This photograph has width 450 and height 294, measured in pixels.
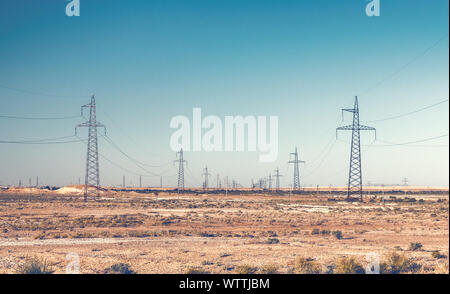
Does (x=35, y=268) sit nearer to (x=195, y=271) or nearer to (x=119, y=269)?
(x=119, y=269)

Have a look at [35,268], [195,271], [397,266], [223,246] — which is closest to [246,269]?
[195,271]

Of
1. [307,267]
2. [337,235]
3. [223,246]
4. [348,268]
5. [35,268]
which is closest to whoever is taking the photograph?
[348,268]

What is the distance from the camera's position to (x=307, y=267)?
15.6 meters

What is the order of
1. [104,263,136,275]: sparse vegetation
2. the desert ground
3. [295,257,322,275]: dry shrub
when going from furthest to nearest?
1. the desert ground
2. [104,263,136,275]: sparse vegetation
3. [295,257,322,275]: dry shrub

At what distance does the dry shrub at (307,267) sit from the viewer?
15.1 m

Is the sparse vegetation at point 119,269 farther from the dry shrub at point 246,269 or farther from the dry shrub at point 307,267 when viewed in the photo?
the dry shrub at point 307,267

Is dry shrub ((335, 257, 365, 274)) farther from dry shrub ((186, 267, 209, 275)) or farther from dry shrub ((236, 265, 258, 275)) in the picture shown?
dry shrub ((186, 267, 209, 275))

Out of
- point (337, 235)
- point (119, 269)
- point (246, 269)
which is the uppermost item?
point (246, 269)

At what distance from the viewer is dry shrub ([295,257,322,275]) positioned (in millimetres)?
15109

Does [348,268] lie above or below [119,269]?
above

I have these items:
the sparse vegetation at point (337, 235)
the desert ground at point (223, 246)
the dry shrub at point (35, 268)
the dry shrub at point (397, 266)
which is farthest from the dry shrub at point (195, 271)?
the sparse vegetation at point (337, 235)

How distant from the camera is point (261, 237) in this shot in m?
25.2

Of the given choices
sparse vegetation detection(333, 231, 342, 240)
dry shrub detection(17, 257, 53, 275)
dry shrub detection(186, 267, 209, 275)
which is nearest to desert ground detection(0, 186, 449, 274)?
sparse vegetation detection(333, 231, 342, 240)
